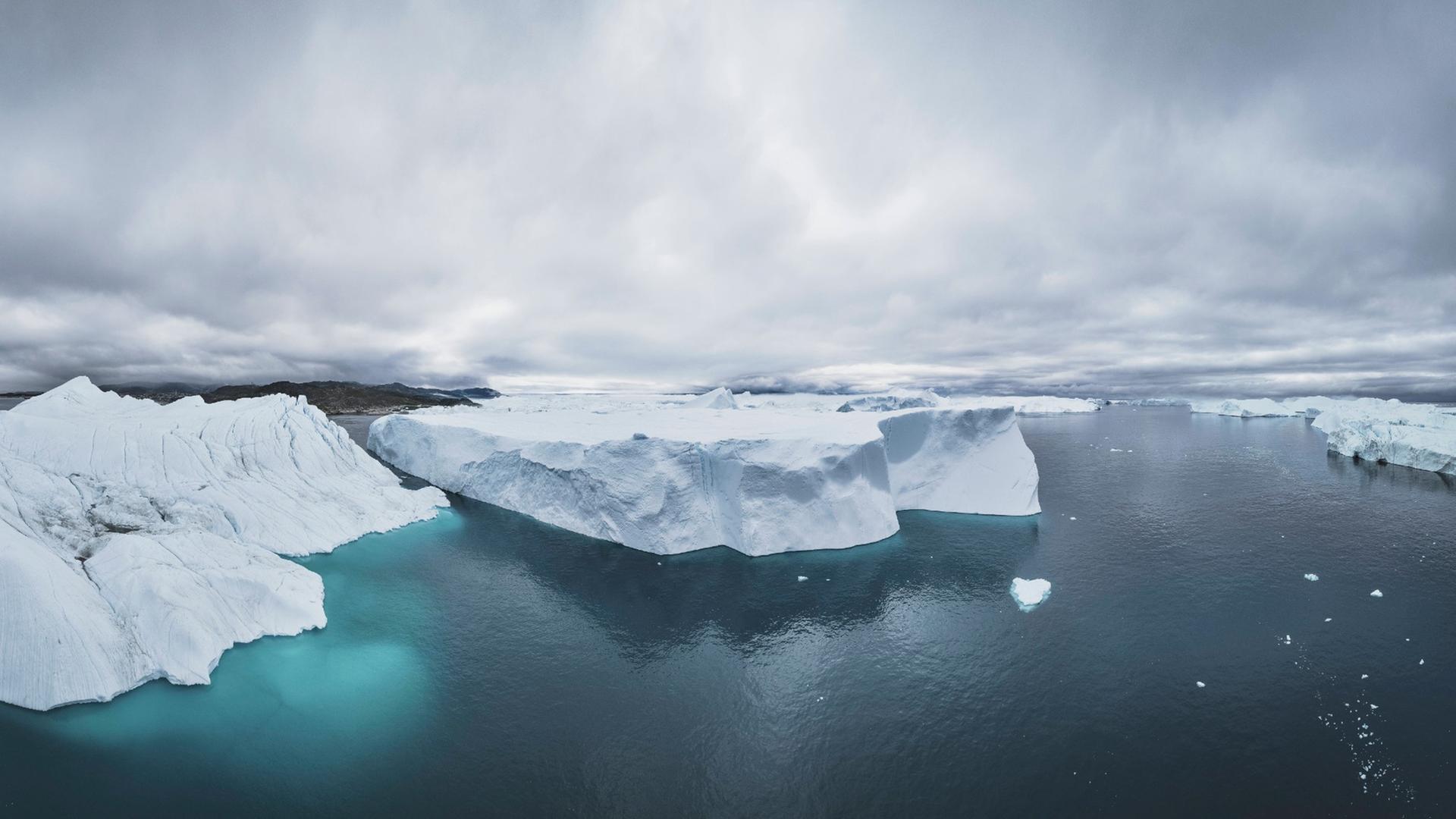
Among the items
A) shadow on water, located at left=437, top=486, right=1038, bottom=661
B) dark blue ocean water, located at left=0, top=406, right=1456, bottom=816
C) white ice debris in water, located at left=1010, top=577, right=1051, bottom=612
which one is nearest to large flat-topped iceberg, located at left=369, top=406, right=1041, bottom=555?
shadow on water, located at left=437, top=486, right=1038, bottom=661

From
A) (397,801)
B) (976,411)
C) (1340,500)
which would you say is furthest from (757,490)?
(1340,500)

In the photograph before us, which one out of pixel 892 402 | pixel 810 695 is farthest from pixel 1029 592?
pixel 892 402

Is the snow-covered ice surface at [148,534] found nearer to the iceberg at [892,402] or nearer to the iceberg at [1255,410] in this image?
the iceberg at [892,402]

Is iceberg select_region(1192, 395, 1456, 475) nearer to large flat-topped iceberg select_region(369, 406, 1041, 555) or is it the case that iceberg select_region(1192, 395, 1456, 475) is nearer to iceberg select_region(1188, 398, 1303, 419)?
large flat-topped iceberg select_region(369, 406, 1041, 555)

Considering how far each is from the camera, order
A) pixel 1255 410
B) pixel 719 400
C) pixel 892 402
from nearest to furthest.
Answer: pixel 719 400 < pixel 892 402 < pixel 1255 410

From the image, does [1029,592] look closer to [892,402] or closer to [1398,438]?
[1398,438]

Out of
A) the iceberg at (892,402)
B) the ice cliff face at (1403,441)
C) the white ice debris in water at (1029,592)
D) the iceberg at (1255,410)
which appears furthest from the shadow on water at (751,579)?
the iceberg at (1255,410)

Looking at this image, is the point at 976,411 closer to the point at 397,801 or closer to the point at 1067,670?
the point at 1067,670
